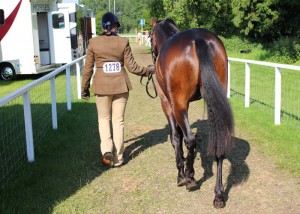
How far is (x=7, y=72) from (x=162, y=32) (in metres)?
11.0

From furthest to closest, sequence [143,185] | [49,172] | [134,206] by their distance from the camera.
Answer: [49,172] → [143,185] → [134,206]

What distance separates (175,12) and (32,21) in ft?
46.8

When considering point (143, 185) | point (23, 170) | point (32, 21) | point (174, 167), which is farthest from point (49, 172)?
point (32, 21)

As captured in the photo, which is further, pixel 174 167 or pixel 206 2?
pixel 206 2

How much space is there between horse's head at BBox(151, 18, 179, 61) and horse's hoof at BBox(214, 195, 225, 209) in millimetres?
2447

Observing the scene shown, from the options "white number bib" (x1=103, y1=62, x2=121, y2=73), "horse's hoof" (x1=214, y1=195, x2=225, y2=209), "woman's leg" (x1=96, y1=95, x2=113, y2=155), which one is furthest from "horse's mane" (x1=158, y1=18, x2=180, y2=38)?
"horse's hoof" (x1=214, y1=195, x2=225, y2=209)

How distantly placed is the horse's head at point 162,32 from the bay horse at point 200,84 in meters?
0.96

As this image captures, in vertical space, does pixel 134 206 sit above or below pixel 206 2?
below

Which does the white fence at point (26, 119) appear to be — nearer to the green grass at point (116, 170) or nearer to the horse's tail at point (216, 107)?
the green grass at point (116, 170)

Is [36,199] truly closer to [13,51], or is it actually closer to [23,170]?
[23,170]

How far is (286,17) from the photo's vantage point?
22641 millimetres

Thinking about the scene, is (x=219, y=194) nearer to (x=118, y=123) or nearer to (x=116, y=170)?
(x=116, y=170)

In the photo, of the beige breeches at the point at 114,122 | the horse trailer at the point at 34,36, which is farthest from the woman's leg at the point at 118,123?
the horse trailer at the point at 34,36

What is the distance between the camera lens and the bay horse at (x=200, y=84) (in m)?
4.04
